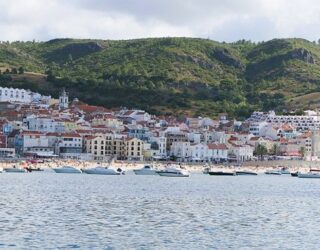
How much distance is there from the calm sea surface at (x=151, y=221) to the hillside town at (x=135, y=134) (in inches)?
2529

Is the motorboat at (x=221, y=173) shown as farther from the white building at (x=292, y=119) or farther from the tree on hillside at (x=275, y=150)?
the white building at (x=292, y=119)

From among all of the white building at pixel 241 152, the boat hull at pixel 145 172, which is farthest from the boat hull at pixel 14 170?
the white building at pixel 241 152

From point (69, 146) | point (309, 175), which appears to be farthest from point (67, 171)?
point (309, 175)

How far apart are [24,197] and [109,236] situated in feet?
59.4

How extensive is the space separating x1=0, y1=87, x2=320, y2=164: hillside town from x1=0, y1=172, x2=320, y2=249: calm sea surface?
211ft

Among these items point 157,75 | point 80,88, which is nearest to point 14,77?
Answer: point 80,88

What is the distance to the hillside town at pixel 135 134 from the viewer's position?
4820 inches

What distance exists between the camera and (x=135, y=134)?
451 feet

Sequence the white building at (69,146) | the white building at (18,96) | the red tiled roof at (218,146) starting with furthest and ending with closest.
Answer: the white building at (18,96)
the red tiled roof at (218,146)
the white building at (69,146)

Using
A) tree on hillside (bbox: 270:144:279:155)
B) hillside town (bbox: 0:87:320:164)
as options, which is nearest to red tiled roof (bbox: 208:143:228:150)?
hillside town (bbox: 0:87:320:164)

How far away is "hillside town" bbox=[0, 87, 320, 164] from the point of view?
122 meters

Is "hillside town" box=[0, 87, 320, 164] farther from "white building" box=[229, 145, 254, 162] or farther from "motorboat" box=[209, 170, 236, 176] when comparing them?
"motorboat" box=[209, 170, 236, 176]

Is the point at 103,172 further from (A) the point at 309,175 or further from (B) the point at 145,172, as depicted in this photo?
(A) the point at 309,175

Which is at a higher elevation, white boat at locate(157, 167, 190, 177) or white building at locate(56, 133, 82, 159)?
white building at locate(56, 133, 82, 159)
